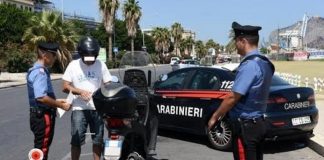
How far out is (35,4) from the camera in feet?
444

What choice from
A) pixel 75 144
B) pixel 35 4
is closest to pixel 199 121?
pixel 75 144

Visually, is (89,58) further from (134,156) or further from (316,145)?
(316,145)

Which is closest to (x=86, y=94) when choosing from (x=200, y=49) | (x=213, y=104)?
(x=213, y=104)

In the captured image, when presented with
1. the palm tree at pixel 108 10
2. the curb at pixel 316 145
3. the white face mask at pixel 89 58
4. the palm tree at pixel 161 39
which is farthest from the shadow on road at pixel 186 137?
the palm tree at pixel 161 39

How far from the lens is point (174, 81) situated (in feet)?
33.4

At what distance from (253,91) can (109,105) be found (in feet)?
4.38

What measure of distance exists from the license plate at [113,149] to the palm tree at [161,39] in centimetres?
12026

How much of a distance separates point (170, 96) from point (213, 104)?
1.17 metres

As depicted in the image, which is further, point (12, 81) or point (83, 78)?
point (12, 81)

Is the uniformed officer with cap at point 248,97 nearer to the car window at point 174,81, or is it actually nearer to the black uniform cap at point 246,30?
the black uniform cap at point 246,30

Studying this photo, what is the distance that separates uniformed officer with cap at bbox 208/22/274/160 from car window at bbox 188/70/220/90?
4308mm

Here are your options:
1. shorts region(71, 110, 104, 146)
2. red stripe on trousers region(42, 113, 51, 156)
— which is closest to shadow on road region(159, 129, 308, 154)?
shorts region(71, 110, 104, 146)

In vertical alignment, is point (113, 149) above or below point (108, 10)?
below

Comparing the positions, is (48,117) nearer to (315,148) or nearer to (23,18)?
(315,148)
